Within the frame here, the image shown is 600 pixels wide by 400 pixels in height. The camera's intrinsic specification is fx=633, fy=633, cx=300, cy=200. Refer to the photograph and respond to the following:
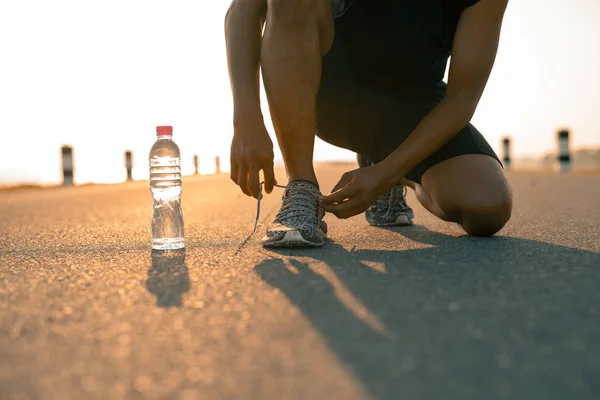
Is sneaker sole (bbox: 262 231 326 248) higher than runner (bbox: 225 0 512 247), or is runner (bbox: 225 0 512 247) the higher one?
Result: runner (bbox: 225 0 512 247)

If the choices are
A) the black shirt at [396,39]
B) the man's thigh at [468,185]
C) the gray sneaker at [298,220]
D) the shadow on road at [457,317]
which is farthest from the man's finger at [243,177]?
the black shirt at [396,39]

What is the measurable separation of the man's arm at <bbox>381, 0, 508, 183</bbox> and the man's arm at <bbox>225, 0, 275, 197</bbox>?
17.8 inches

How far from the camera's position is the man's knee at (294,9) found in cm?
199

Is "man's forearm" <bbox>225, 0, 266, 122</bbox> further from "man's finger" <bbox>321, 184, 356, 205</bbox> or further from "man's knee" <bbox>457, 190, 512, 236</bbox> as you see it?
"man's knee" <bbox>457, 190, 512, 236</bbox>

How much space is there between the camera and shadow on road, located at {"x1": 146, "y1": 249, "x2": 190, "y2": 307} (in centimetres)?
115

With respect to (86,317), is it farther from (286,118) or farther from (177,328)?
(286,118)

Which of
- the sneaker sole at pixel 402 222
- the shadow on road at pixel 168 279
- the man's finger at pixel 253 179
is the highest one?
the man's finger at pixel 253 179

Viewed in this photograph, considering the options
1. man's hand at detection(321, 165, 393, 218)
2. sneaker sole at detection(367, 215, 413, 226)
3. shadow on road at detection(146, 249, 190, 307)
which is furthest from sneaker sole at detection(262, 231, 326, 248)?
sneaker sole at detection(367, 215, 413, 226)

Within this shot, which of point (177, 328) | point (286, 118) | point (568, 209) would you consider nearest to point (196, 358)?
point (177, 328)

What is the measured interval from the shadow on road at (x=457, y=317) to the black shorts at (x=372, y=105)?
2.74 feet

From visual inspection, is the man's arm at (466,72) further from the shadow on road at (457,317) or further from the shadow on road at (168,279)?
the shadow on road at (168,279)

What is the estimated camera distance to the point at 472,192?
2027 mm

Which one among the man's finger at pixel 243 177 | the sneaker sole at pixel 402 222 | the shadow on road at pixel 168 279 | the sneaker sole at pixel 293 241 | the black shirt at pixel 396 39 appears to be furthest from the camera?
the sneaker sole at pixel 402 222

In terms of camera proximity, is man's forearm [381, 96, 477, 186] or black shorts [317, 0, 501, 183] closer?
man's forearm [381, 96, 477, 186]
